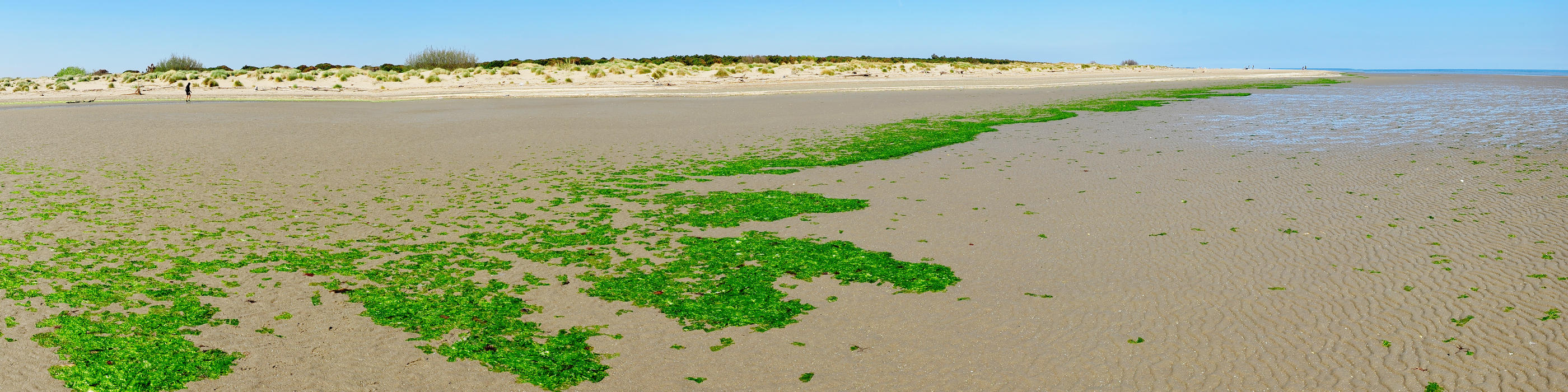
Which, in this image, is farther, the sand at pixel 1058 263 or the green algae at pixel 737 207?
the green algae at pixel 737 207

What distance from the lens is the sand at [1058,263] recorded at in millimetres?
4141

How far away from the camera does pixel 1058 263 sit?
606cm

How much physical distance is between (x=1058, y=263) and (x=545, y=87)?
35543 millimetres

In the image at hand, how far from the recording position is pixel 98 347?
4.35 meters

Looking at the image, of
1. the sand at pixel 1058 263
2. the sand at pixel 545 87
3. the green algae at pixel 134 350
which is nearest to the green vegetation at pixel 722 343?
the sand at pixel 1058 263

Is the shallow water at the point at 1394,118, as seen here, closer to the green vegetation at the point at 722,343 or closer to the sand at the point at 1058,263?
the sand at the point at 1058,263

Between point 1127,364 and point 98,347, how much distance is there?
191 inches

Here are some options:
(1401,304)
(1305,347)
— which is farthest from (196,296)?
(1401,304)

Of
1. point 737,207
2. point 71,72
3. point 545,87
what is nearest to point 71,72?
point 71,72

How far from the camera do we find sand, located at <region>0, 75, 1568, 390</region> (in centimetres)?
414

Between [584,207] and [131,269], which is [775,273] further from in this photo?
[131,269]

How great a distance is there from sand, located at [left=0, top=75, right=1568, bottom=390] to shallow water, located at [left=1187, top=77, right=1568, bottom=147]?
0.22m

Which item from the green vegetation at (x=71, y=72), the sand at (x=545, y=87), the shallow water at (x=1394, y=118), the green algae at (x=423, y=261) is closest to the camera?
the green algae at (x=423, y=261)

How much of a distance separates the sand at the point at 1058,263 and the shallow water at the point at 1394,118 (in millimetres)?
219
